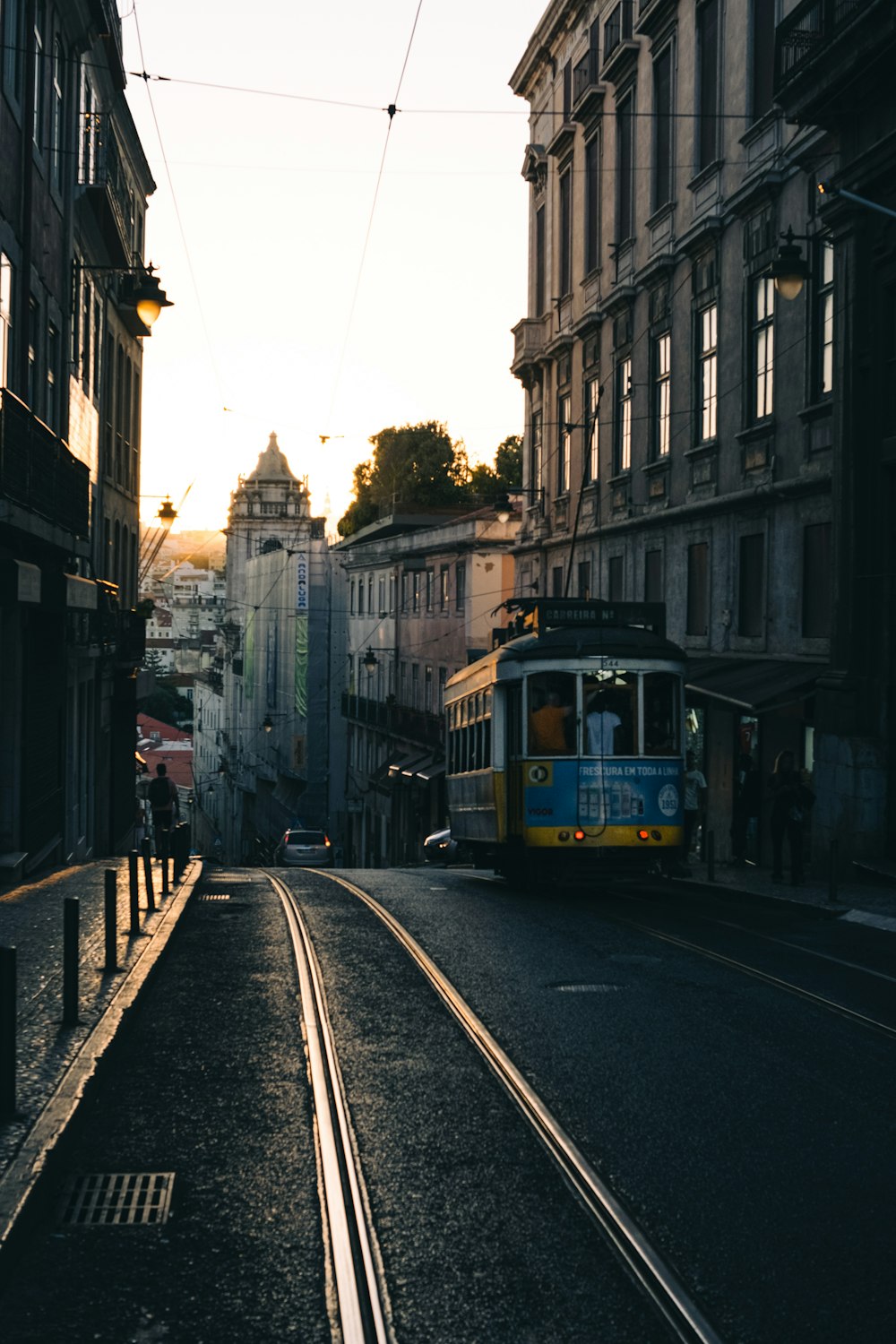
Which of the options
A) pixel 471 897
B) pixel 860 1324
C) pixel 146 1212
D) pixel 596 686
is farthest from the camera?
pixel 471 897

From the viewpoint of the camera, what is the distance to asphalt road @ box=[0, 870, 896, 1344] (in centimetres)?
546

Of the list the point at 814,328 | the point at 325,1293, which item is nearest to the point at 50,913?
the point at 325,1293

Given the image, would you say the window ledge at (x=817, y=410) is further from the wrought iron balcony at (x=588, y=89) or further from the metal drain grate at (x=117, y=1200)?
the metal drain grate at (x=117, y=1200)

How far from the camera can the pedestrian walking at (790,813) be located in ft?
65.1

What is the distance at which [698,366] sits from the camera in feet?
92.5

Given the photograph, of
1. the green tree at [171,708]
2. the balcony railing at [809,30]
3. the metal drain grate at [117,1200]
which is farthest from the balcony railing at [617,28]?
the green tree at [171,708]

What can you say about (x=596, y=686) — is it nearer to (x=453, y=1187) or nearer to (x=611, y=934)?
(x=611, y=934)

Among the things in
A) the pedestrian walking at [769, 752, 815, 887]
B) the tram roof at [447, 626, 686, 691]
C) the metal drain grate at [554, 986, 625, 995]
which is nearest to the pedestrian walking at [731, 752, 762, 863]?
the pedestrian walking at [769, 752, 815, 887]

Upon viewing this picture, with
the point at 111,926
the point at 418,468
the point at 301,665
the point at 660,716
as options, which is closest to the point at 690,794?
the point at 660,716

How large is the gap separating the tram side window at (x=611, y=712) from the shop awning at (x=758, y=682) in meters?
3.20

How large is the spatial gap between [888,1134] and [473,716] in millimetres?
14186

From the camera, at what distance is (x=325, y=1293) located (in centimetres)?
562

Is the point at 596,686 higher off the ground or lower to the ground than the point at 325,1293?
higher

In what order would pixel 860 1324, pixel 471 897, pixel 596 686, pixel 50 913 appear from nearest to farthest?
pixel 860 1324 < pixel 50 913 < pixel 596 686 < pixel 471 897
